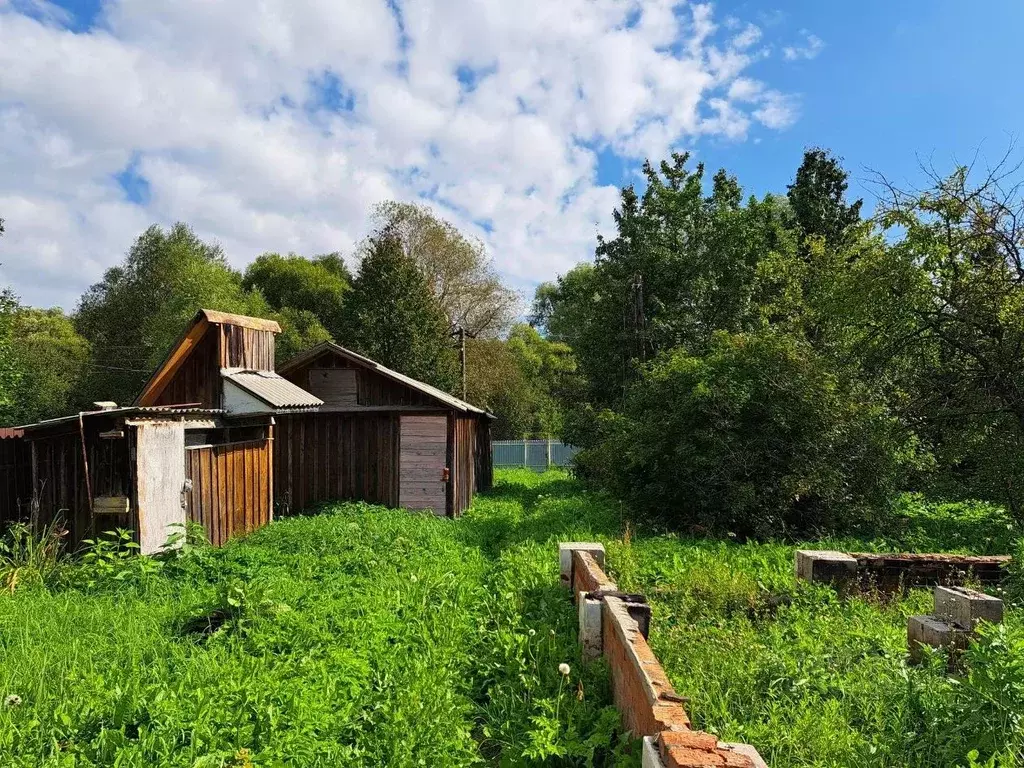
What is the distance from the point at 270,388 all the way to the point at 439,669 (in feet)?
26.1

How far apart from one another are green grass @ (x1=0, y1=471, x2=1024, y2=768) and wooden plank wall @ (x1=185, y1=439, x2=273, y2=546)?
171 centimetres

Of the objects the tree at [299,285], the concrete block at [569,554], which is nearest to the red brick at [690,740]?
the concrete block at [569,554]

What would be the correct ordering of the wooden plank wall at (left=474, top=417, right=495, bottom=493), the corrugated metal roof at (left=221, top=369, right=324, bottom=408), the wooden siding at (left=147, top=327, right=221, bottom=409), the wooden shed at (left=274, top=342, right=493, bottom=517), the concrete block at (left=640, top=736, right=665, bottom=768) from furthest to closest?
the wooden plank wall at (left=474, top=417, right=495, bottom=493) < the wooden shed at (left=274, top=342, right=493, bottom=517) < the wooden siding at (left=147, top=327, right=221, bottom=409) < the corrugated metal roof at (left=221, top=369, right=324, bottom=408) < the concrete block at (left=640, top=736, right=665, bottom=768)

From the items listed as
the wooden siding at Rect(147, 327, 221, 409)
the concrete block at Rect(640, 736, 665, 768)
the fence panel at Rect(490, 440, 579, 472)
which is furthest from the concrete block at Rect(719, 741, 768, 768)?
the fence panel at Rect(490, 440, 579, 472)

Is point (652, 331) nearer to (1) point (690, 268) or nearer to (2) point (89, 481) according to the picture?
(1) point (690, 268)

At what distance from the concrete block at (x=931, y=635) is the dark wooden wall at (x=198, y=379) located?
10725 mm

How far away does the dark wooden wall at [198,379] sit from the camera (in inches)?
440

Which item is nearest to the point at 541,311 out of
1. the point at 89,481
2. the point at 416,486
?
the point at 416,486

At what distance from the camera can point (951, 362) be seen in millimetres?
11242

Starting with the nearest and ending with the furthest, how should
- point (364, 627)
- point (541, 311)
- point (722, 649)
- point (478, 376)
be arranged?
1. point (722, 649)
2. point (364, 627)
3. point (478, 376)
4. point (541, 311)

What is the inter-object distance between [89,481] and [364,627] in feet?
15.8

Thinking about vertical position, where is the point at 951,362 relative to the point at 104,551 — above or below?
above

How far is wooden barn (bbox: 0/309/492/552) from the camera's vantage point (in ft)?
25.6

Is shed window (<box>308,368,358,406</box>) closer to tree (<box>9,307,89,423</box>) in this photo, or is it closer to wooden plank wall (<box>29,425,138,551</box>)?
wooden plank wall (<box>29,425,138,551</box>)
